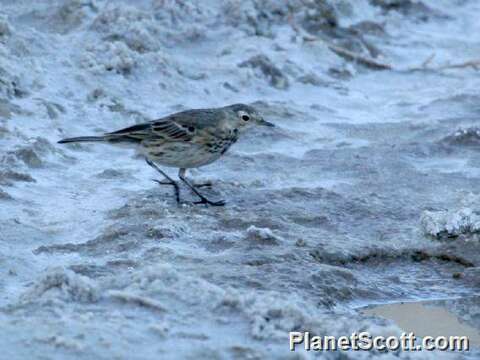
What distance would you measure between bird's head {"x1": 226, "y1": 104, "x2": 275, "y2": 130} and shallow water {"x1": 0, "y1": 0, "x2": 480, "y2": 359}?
40 cm

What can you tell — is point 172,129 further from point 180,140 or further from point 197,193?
point 197,193

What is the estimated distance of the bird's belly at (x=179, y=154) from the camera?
329 inches

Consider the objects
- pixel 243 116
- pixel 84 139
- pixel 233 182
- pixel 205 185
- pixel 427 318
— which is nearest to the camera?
pixel 427 318

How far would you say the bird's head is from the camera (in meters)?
8.83

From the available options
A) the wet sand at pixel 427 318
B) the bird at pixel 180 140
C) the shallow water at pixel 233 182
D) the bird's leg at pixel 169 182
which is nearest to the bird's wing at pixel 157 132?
the bird at pixel 180 140

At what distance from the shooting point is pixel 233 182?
28.7ft

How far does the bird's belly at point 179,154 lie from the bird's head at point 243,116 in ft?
1.47

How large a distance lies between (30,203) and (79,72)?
8.18 ft

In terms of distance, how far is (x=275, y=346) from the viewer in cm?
557

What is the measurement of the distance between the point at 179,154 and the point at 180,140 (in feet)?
0.37

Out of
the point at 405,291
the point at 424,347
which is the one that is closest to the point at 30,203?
the point at 405,291

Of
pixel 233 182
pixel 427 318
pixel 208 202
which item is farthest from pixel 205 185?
pixel 427 318

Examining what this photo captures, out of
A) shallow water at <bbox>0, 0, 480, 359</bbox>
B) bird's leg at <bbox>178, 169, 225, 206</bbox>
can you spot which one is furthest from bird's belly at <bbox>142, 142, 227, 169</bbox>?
shallow water at <bbox>0, 0, 480, 359</bbox>

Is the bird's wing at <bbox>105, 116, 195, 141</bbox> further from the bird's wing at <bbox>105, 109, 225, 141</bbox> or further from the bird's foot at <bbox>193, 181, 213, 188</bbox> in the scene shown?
the bird's foot at <bbox>193, 181, 213, 188</bbox>
